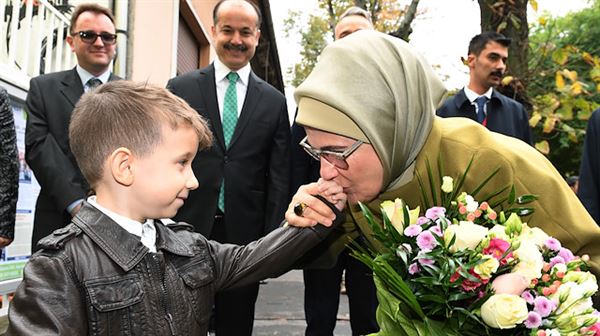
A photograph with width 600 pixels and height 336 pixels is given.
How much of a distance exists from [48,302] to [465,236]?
1161 millimetres

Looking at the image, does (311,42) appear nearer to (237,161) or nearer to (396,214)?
(237,161)

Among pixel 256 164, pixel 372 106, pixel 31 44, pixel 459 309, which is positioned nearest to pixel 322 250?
pixel 372 106

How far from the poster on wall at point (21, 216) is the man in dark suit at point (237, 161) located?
1.69m

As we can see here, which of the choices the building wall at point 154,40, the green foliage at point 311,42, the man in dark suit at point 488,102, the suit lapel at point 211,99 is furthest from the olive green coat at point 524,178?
the green foliage at point 311,42

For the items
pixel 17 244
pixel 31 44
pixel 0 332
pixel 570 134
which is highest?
pixel 31 44

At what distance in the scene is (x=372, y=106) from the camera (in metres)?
2.37

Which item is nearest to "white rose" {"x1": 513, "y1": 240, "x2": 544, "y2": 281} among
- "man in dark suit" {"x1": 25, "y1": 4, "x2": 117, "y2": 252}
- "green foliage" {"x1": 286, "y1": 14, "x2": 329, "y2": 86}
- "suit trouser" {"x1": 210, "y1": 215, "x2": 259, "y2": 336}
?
"suit trouser" {"x1": 210, "y1": 215, "x2": 259, "y2": 336}

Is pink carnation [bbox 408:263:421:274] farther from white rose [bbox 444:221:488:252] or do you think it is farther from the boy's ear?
the boy's ear

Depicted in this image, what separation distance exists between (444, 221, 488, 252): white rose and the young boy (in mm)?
652

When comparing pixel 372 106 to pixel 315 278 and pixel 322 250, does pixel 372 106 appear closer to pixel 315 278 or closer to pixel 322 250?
pixel 322 250

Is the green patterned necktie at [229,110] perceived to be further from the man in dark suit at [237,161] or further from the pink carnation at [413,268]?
the pink carnation at [413,268]

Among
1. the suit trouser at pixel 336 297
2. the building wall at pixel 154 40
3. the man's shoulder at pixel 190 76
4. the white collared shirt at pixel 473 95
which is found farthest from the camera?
the building wall at pixel 154 40

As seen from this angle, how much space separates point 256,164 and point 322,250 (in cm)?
139

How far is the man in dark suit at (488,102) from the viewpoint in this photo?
498 centimetres
